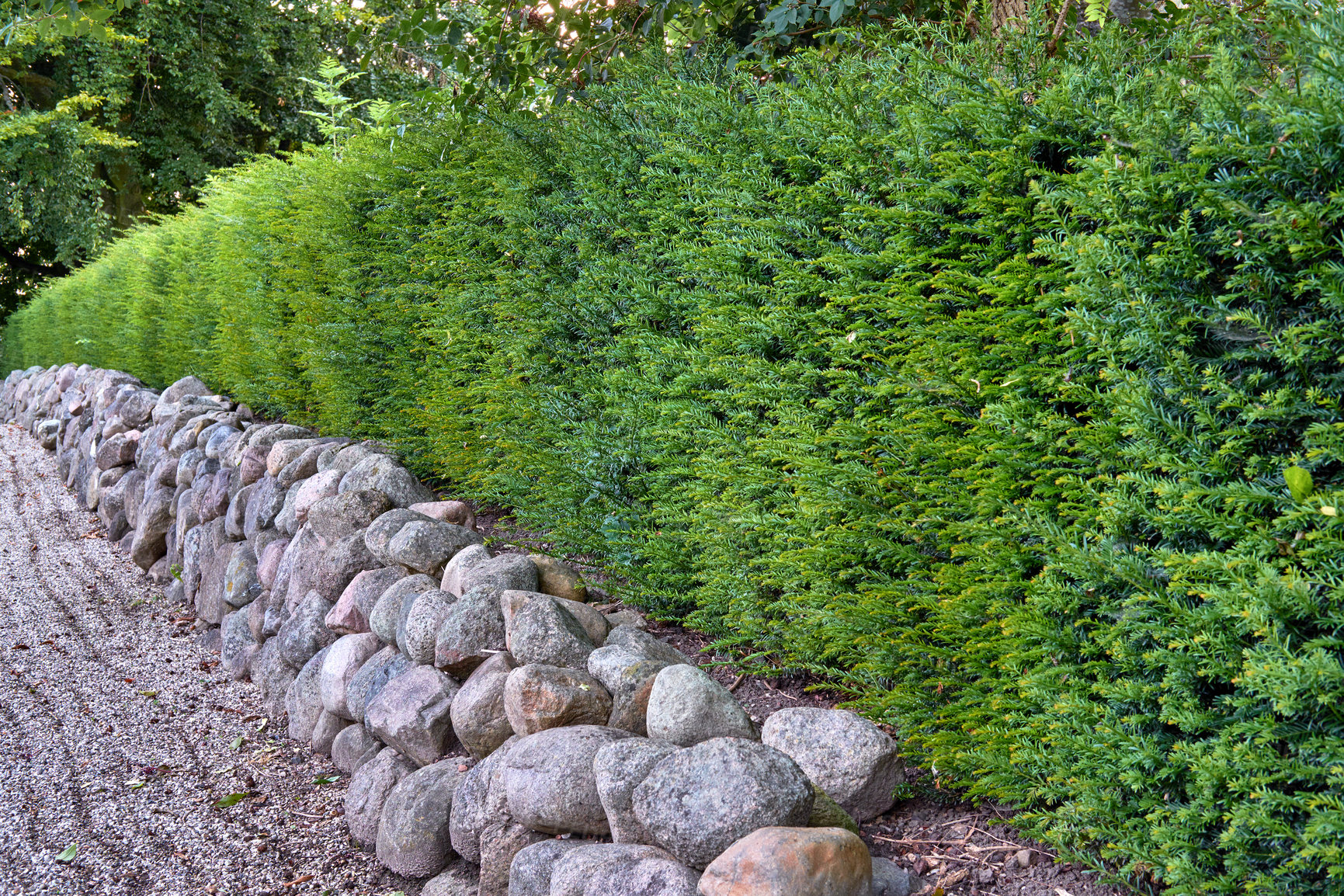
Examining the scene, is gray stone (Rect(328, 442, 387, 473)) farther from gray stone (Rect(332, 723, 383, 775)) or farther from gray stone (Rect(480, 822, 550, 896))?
gray stone (Rect(480, 822, 550, 896))

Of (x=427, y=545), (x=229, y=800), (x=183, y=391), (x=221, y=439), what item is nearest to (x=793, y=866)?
(x=427, y=545)

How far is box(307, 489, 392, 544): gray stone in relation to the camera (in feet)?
17.2

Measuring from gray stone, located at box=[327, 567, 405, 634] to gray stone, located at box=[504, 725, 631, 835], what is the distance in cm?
182

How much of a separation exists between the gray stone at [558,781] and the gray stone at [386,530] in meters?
1.99

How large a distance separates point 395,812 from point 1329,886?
3.17 metres

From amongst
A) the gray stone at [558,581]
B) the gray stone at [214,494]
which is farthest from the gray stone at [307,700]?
the gray stone at [214,494]

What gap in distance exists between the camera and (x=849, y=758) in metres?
2.73

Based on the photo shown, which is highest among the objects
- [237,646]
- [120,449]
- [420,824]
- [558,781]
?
[558,781]

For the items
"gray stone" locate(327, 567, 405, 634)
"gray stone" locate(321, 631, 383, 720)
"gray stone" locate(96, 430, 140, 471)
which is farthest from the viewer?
"gray stone" locate(96, 430, 140, 471)

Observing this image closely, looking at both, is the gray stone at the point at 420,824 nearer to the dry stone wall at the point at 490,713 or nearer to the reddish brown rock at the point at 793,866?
the dry stone wall at the point at 490,713

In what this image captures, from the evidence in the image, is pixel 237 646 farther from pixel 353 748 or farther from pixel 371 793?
pixel 371 793

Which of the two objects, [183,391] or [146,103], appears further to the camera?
[146,103]

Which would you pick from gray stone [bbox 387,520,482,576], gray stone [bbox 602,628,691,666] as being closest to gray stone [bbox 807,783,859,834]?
gray stone [bbox 602,628,691,666]

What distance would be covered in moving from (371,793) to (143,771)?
1558mm
